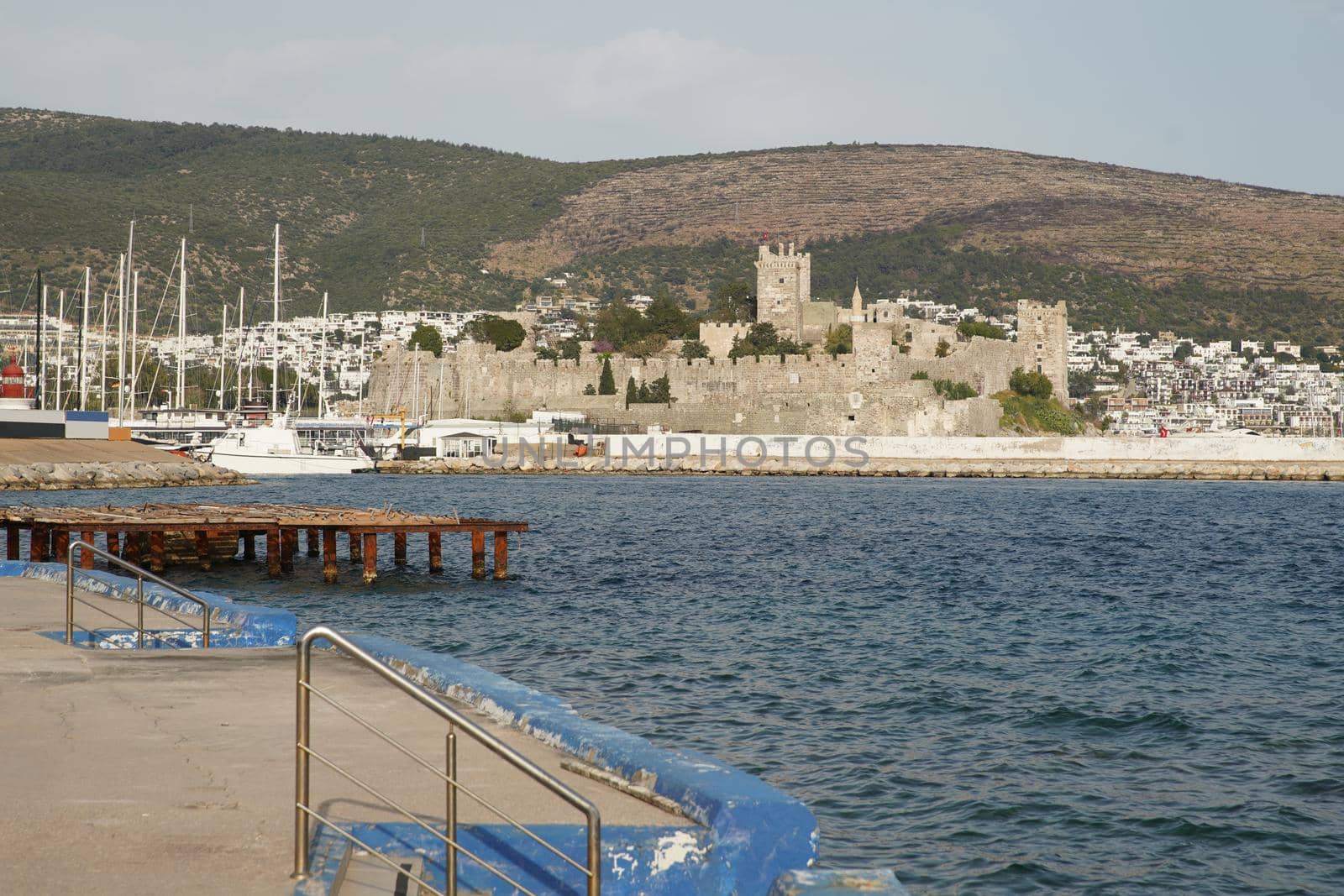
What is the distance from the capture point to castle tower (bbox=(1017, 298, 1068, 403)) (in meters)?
77.1

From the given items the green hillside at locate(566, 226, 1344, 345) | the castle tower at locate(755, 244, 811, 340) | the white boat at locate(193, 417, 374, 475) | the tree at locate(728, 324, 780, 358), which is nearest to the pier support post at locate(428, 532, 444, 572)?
the white boat at locate(193, 417, 374, 475)

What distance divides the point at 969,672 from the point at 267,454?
152ft

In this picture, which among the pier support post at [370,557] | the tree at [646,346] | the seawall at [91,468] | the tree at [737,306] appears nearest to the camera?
the pier support post at [370,557]

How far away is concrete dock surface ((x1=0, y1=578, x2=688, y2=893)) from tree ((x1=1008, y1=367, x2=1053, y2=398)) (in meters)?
68.0

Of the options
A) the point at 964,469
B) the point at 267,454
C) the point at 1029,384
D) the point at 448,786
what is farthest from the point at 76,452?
the point at 448,786

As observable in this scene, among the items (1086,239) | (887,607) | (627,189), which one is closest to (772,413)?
(887,607)

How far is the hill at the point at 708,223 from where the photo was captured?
131m

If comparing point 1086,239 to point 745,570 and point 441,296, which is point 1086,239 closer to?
point 441,296

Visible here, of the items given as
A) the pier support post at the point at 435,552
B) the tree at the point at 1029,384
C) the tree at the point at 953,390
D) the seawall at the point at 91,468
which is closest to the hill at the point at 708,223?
the tree at the point at 1029,384

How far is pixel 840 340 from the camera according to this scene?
76.7m

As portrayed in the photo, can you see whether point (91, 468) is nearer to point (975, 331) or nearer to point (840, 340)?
point (840, 340)

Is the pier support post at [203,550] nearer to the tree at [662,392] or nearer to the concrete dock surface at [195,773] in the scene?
the concrete dock surface at [195,773]

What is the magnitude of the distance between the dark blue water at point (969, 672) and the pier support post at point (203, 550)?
42 centimetres

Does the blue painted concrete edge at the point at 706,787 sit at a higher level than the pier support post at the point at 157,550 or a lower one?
higher
